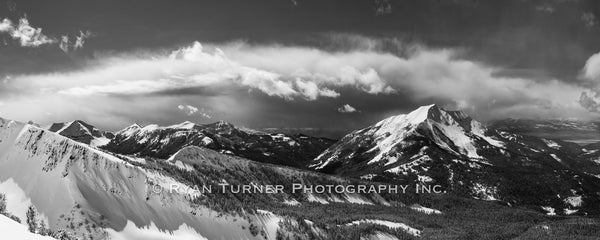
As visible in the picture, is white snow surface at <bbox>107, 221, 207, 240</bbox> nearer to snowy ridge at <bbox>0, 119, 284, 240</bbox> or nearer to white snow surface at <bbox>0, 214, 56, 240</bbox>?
snowy ridge at <bbox>0, 119, 284, 240</bbox>

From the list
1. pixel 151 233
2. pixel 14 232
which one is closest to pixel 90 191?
pixel 151 233

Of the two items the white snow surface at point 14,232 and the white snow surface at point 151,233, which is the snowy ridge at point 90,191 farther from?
the white snow surface at point 14,232

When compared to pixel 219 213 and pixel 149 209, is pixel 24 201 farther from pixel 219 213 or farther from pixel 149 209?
pixel 219 213

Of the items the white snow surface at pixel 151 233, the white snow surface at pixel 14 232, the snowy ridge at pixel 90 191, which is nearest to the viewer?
the white snow surface at pixel 14 232

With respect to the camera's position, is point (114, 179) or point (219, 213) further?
point (219, 213)

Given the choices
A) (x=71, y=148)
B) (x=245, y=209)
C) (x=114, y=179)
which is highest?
(x=71, y=148)

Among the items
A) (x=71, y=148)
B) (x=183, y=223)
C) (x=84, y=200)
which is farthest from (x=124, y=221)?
(x=71, y=148)

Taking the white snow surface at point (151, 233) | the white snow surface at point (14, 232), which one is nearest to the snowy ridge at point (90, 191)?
the white snow surface at point (151, 233)

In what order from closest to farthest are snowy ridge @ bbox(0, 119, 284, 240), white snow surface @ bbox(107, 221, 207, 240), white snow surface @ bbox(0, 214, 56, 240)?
1. white snow surface @ bbox(0, 214, 56, 240)
2. white snow surface @ bbox(107, 221, 207, 240)
3. snowy ridge @ bbox(0, 119, 284, 240)

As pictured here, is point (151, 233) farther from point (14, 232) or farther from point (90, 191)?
point (14, 232)

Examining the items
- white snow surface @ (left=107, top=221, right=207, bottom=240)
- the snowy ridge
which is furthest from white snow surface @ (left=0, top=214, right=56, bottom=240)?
white snow surface @ (left=107, top=221, right=207, bottom=240)

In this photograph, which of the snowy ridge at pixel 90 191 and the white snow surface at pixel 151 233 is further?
the snowy ridge at pixel 90 191
